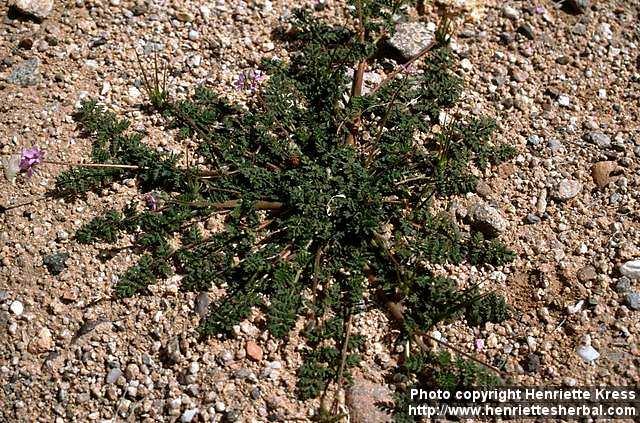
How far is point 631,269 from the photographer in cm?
385

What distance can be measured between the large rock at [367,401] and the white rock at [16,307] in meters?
1.79

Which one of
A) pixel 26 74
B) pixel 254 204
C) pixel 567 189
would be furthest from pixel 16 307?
pixel 567 189

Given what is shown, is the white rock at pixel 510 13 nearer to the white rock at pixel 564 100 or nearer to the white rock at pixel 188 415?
the white rock at pixel 564 100

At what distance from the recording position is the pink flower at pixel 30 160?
401cm

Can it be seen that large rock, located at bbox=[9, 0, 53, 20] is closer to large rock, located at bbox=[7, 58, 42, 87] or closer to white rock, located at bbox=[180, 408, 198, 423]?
large rock, located at bbox=[7, 58, 42, 87]

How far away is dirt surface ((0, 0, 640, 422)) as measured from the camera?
359 centimetres

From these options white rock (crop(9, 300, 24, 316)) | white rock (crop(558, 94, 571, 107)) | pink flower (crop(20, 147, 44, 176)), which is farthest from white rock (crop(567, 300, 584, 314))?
pink flower (crop(20, 147, 44, 176))

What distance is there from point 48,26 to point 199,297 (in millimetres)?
2292

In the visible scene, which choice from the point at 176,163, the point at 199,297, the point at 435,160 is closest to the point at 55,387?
the point at 199,297

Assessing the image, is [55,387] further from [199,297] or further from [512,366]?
[512,366]

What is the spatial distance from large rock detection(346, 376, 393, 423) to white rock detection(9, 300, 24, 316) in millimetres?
1793

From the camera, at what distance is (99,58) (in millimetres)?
4621

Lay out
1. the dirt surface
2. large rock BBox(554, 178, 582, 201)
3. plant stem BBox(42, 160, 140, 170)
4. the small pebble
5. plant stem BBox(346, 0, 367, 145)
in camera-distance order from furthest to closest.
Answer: plant stem BBox(346, 0, 367, 145)
large rock BBox(554, 178, 582, 201)
plant stem BBox(42, 160, 140, 170)
the small pebble
the dirt surface

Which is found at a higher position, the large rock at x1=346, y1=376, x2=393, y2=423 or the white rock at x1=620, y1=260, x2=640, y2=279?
the white rock at x1=620, y1=260, x2=640, y2=279
